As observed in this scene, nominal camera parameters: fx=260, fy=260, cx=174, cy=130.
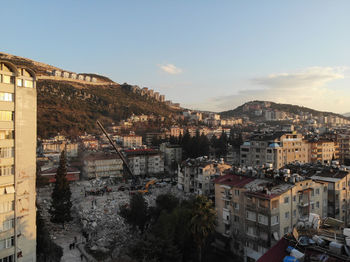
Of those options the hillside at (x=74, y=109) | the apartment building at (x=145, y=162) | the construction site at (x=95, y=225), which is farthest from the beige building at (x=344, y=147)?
the hillside at (x=74, y=109)

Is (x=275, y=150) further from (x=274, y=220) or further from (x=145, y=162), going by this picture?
(x=145, y=162)

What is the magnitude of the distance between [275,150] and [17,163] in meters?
46.7

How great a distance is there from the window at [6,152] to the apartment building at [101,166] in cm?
4950

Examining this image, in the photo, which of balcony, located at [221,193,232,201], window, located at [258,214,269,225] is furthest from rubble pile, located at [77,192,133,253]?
window, located at [258,214,269,225]

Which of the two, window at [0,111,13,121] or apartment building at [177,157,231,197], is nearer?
window at [0,111,13,121]

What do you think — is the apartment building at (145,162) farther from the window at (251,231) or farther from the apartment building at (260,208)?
the window at (251,231)

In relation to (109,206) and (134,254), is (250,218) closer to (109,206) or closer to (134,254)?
(134,254)

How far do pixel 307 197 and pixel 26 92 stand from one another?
2474 cm

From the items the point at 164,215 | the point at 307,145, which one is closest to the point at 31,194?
the point at 164,215

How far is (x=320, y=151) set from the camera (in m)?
62.8

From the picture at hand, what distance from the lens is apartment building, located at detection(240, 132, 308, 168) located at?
5291 centimetres

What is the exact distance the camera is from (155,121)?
157m

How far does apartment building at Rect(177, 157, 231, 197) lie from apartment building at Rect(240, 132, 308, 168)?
597 inches

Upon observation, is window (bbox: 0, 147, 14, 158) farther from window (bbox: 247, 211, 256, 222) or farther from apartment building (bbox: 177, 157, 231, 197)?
apartment building (bbox: 177, 157, 231, 197)
